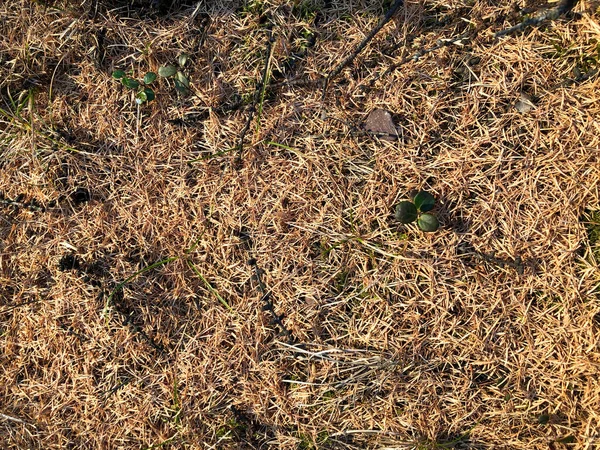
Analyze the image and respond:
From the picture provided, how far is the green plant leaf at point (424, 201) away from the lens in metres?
2.08

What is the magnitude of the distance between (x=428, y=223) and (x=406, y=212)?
102mm

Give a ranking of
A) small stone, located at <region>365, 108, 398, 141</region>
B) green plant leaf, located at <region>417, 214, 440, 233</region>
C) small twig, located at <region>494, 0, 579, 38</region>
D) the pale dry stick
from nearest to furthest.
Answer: small twig, located at <region>494, 0, 579, 38</region> < green plant leaf, located at <region>417, 214, 440, 233</region> < small stone, located at <region>365, 108, 398, 141</region> < the pale dry stick

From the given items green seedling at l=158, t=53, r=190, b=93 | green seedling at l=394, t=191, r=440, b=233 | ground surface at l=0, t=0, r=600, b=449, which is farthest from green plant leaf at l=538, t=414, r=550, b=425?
green seedling at l=158, t=53, r=190, b=93

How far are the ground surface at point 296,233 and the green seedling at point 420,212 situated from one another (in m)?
0.10

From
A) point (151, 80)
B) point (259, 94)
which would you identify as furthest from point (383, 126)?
point (151, 80)

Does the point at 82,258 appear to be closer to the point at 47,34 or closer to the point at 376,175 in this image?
the point at 47,34

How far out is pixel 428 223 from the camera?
205 centimetres

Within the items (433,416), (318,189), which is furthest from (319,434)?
(318,189)

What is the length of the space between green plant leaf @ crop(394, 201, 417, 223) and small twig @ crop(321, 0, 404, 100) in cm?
62

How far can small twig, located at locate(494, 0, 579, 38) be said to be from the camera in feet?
6.30

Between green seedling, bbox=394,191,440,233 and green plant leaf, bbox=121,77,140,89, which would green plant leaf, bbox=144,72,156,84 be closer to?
green plant leaf, bbox=121,77,140,89

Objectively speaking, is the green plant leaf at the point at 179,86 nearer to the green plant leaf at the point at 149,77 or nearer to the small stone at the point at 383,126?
the green plant leaf at the point at 149,77

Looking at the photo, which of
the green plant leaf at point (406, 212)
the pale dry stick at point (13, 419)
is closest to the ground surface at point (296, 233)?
the pale dry stick at point (13, 419)

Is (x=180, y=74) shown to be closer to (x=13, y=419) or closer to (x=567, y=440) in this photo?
(x=13, y=419)
